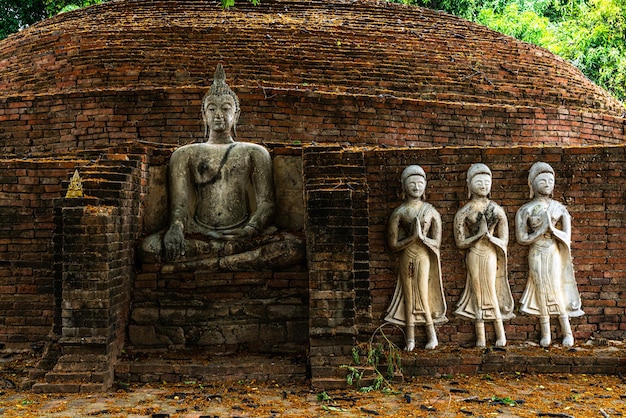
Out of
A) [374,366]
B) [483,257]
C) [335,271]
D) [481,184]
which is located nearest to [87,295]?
[335,271]

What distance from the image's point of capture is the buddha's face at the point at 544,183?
539 cm

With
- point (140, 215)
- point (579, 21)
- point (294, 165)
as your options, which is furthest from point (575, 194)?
point (579, 21)

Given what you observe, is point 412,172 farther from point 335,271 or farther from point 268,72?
point 268,72

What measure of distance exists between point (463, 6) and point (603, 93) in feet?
30.2

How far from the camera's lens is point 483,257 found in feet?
17.6

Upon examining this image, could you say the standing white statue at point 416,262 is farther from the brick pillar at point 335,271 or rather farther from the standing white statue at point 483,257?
the brick pillar at point 335,271

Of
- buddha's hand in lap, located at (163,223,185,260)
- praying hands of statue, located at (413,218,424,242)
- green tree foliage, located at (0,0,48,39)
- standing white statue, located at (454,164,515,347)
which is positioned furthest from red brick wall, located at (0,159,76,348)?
green tree foliage, located at (0,0,48,39)

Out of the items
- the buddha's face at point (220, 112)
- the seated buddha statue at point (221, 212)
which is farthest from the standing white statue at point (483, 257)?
the buddha's face at point (220, 112)

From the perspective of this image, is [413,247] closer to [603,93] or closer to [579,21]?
[603,93]

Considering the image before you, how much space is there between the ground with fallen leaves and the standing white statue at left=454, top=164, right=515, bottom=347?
671 millimetres

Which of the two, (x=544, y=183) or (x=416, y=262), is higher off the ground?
(x=544, y=183)

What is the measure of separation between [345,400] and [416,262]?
1572 millimetres

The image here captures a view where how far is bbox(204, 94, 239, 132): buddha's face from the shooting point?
5828 millimetres

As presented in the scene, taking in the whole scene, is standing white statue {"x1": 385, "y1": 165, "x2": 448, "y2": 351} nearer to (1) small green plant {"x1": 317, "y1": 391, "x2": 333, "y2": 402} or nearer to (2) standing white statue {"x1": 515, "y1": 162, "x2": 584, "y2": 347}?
(2) standing white statue {"x1": 515, "y1": 162, "x2": 584, "y2": 347}
